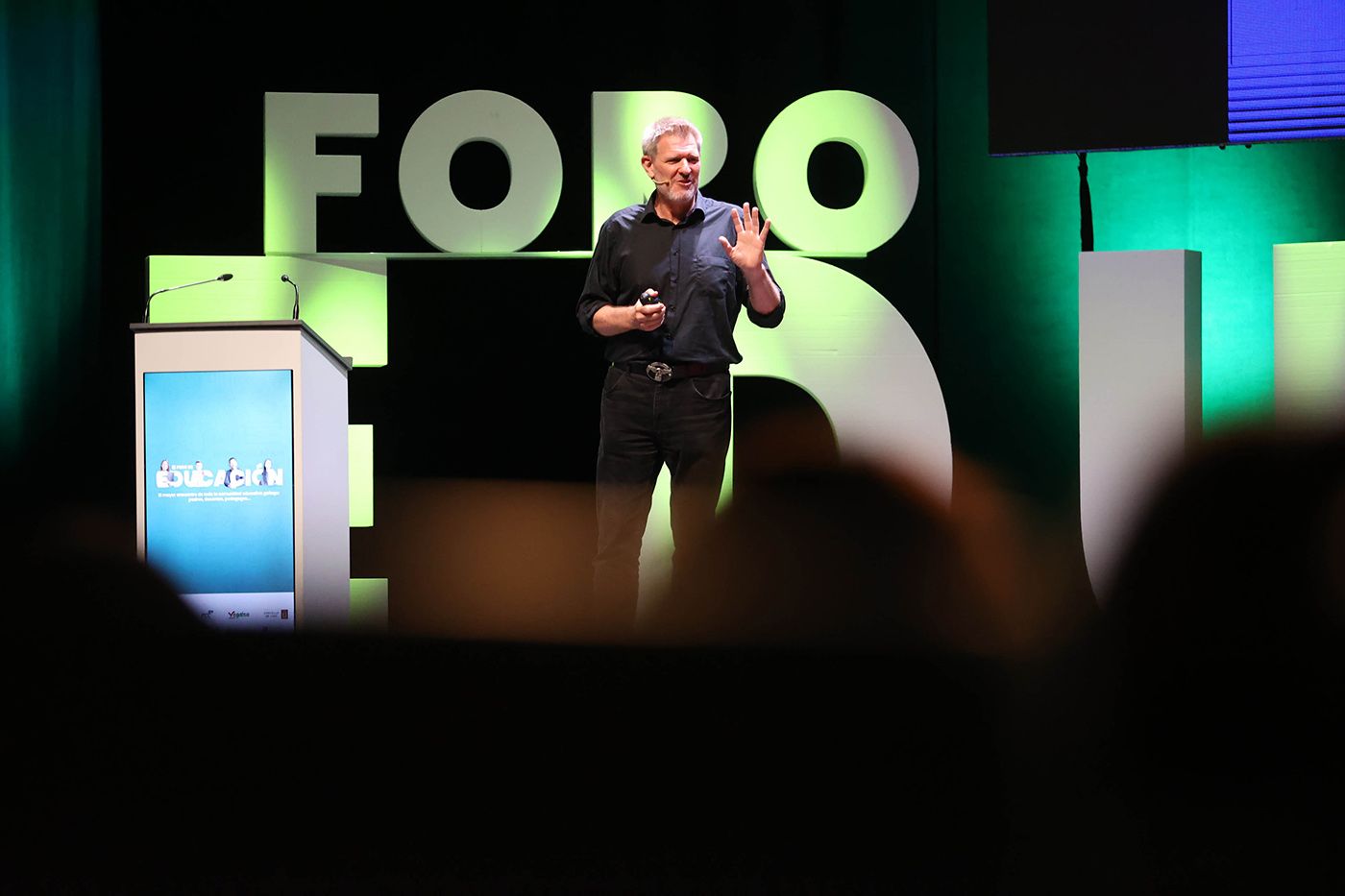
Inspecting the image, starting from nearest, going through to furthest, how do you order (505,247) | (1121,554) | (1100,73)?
(1121,554) → (1100,73) → (505,247)

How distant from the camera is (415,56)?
466 cm

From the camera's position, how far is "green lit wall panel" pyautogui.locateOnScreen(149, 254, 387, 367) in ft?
15.3

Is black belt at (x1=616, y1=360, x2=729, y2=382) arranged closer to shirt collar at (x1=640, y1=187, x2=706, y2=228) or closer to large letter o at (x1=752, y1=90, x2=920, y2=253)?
shirt collar at (x1=640, y1=187, x2=706, y2=228)

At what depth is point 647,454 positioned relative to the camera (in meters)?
3.58

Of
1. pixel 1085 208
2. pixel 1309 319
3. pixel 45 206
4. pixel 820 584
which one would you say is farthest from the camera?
pixel 45 206

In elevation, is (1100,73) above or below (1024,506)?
above

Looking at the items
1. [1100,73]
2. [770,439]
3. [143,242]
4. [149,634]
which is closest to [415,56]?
[143,242]

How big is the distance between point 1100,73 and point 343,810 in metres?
3.82

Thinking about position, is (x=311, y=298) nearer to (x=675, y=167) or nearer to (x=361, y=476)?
(x=361, y=476)

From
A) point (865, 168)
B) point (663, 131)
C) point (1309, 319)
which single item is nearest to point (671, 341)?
point (663, 131)

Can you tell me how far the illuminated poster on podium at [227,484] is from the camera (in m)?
3.58

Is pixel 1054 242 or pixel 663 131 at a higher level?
pixel 663 131

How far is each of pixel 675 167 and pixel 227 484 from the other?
1.42 m

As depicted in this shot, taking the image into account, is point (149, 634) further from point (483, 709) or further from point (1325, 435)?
point (1325, 435)
